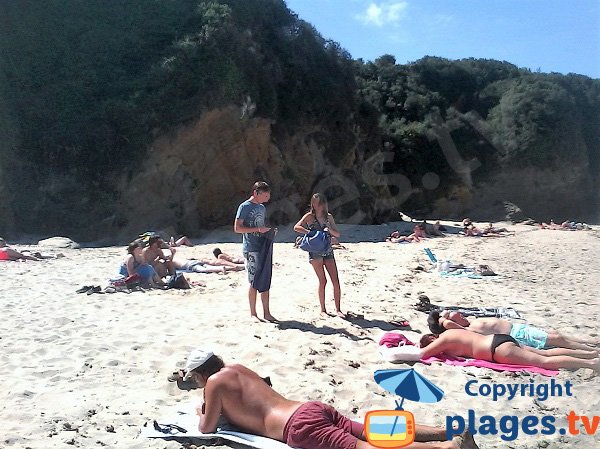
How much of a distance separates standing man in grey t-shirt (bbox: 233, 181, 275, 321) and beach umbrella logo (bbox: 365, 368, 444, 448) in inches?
83.7

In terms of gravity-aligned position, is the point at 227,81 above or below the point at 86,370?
above

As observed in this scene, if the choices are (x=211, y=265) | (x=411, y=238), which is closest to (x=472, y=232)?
(x=411, y=238)

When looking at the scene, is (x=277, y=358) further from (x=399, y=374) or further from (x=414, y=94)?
(x=414, y=94)

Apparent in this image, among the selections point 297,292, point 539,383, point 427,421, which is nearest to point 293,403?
point 427,421

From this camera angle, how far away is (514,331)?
195 inches

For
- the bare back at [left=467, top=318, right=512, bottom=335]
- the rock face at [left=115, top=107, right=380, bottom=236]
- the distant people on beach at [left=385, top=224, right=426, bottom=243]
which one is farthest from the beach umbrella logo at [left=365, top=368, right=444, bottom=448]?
the rock face at [left=115, top=107, right=380, bottom=236]

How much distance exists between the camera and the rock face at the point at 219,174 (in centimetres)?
1738

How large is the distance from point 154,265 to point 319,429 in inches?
235

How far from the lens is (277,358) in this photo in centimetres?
467

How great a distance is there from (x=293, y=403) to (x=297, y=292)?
447 cm

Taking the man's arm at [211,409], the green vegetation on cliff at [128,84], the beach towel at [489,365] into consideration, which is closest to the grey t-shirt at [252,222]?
the beach towel at [489,365]

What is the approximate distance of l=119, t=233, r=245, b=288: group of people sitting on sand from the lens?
314 inches

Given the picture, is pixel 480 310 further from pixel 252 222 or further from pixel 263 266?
pixel 252 222

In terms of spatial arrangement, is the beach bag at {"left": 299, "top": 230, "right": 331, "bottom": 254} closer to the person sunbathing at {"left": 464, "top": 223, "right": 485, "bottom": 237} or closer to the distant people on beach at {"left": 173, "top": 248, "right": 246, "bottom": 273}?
the distant people on beach at {"left": 173, "top": 248, "right": 246, "bottom": 273}
